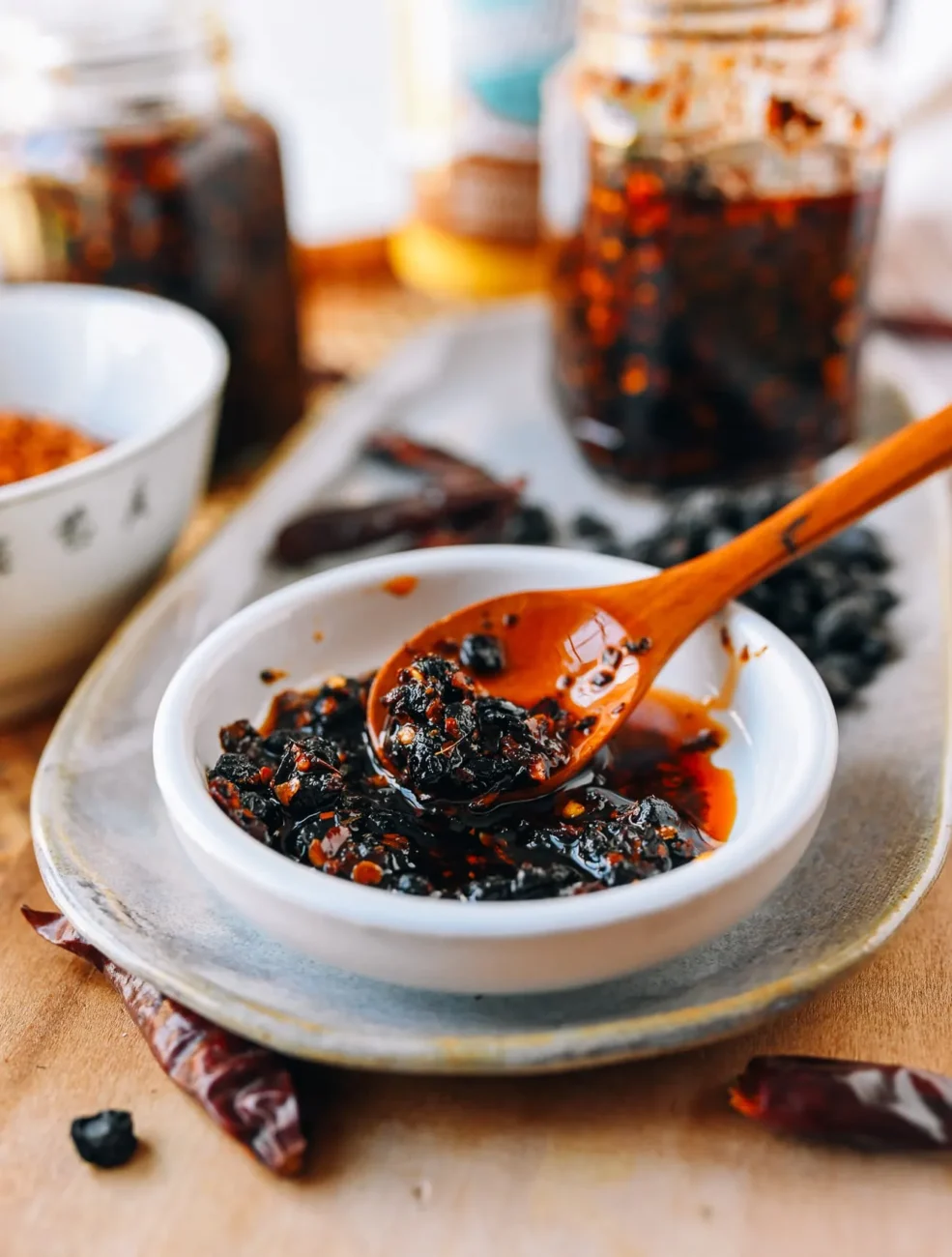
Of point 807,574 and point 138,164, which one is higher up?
point 138,164

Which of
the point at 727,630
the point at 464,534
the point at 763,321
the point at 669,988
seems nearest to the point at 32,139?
the point at 464,534

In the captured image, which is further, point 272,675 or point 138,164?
point 138,164

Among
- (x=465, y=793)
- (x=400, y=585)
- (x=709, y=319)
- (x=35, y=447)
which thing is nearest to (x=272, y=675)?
(x=400, y=585)

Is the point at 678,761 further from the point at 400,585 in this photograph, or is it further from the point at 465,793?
the point at 400,585

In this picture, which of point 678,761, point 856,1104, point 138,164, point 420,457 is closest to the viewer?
point 856,1104

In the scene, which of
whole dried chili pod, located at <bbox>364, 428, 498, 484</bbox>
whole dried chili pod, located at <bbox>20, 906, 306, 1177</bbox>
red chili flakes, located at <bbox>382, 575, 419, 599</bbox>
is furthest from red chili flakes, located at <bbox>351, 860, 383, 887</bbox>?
whole dried chili pod, located at <bbox>364, 428, 498, 484</bbox>

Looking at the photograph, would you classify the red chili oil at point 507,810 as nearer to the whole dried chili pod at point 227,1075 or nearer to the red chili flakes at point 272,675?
the red chili flakes at point 272,675

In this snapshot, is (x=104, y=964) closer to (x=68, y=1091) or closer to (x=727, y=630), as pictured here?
(x=68, y=1091)

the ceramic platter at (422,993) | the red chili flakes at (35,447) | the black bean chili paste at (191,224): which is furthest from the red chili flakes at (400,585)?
the black bean chili paste at (191,224)
